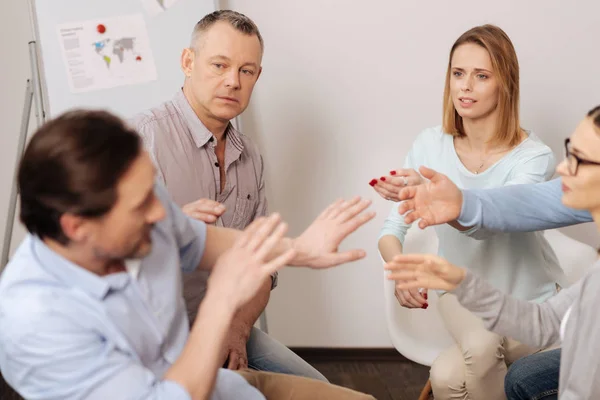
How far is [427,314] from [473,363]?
37 cm

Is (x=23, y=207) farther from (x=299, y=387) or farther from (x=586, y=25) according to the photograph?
(x=586, y=25)

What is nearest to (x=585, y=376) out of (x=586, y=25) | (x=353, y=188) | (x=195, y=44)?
(x=195, y=44)

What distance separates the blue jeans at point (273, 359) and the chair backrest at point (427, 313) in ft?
1.27

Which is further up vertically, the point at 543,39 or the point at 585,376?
the point at 543,39

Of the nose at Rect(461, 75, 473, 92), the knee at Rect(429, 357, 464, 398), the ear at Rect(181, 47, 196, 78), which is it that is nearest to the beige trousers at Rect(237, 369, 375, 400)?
the knee at Rect(429, 357, 464, 398)

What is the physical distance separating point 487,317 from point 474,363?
0.51 meters

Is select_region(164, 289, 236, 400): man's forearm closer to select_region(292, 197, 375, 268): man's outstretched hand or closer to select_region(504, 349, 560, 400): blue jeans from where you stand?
select_region(292, 197, 375, 268): man's outstretched hand

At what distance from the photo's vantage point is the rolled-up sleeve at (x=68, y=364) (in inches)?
38.1

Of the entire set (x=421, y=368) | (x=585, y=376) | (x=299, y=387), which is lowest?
(x=421, y=368)

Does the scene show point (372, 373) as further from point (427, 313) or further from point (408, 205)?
point (408, 205)

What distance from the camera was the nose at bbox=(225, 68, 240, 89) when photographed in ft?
5.89

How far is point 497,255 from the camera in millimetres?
1949

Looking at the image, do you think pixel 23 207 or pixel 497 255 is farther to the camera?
pixel 497 255

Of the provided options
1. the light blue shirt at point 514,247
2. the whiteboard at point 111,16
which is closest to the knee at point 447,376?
the light blue shirt at point 514,247
